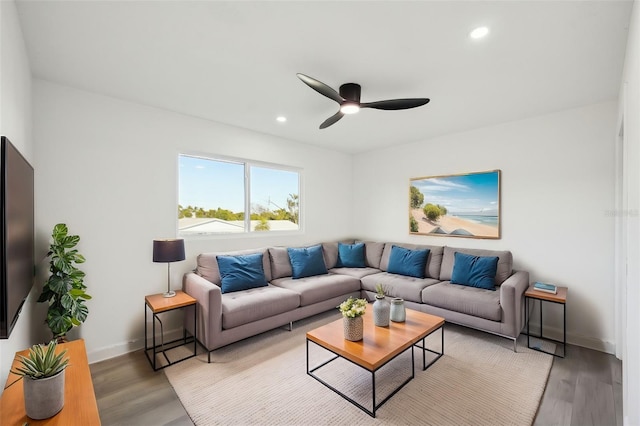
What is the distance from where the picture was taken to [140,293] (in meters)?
3.11

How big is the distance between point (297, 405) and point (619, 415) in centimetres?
226

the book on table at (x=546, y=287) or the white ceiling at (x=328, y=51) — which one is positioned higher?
the white ceiling at (x=328, y=51)

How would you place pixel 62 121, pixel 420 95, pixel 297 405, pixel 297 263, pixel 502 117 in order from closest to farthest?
1. pixel 297 405
2. pixel 62 121
3. pixel 420 95
4. pixel 502 117
5. pixel 297 263

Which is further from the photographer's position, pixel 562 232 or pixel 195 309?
Result: pixel 562 232

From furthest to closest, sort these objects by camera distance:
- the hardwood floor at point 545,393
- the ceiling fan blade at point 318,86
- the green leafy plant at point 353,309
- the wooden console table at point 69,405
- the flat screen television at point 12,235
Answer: the green leafy plant at point 353,309 → the ceiling fan blade at point 318,86 → the hardwood floor at point 545,393 → the wooden console table at point 69,405 → the flat screen television at point 12,235

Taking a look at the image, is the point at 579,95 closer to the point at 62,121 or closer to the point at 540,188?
the point at 540,188

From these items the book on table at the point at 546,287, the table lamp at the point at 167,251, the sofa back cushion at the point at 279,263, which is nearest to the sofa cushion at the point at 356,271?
the sofa back cushion at the point at 279,263

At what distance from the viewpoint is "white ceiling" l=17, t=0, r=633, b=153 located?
1.72 m

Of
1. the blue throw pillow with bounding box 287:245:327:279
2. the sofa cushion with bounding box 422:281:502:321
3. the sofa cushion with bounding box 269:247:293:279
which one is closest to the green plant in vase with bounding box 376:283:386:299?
the sofa cushion with bounding box 422:281:502:321

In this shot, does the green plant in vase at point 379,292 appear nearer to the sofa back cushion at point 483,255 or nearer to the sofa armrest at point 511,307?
the sofa armrest at point 511,307

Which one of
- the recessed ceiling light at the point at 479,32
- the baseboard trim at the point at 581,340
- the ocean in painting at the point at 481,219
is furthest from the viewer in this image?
the ocean in painting at the point at 481,219

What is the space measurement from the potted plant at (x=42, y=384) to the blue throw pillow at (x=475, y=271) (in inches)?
147

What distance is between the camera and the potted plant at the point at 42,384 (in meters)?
1.27

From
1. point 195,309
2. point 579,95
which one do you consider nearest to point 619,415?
point 579,95
